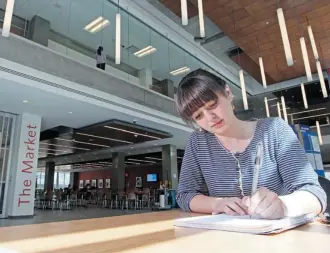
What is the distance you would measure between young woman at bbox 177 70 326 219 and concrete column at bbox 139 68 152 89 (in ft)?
23.5

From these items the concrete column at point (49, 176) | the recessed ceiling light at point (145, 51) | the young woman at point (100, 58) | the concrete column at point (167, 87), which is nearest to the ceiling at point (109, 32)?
the recessed ceiling light at point (145, 51)

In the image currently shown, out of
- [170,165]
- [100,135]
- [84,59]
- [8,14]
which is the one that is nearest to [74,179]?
[170,165]

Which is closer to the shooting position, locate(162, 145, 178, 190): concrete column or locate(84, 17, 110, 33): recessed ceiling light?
locate(84, 17, 110, 33): recessed ceiling light

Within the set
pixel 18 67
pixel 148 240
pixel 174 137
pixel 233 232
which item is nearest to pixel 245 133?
pixel 233 232

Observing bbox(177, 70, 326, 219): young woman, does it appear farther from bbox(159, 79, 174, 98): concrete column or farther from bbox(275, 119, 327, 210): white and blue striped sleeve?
bbox(159, 79, 174, 98): concrete column

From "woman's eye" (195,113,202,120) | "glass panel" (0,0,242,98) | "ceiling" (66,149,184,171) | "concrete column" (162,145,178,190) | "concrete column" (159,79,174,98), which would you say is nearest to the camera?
"woman's eye" (195,113,202,120)

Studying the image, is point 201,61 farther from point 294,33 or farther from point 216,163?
point 216,163

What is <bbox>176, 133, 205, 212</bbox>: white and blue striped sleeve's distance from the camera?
1.15 metres

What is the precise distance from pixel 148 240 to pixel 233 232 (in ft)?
0.67

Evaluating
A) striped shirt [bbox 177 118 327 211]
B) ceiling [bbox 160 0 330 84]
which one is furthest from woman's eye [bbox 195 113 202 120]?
ceiling [bbox 160 0 330 84]

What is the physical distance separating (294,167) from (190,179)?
45 cm

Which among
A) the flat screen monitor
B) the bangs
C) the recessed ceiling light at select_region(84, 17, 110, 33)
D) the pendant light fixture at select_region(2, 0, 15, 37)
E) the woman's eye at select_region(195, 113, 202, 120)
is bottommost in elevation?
the woman's eye at select_region(195, 113, 202, 120)

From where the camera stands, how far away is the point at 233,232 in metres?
0.57

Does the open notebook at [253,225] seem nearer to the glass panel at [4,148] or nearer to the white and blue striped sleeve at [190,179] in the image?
the white and blue striped sleeve at [190,179]
